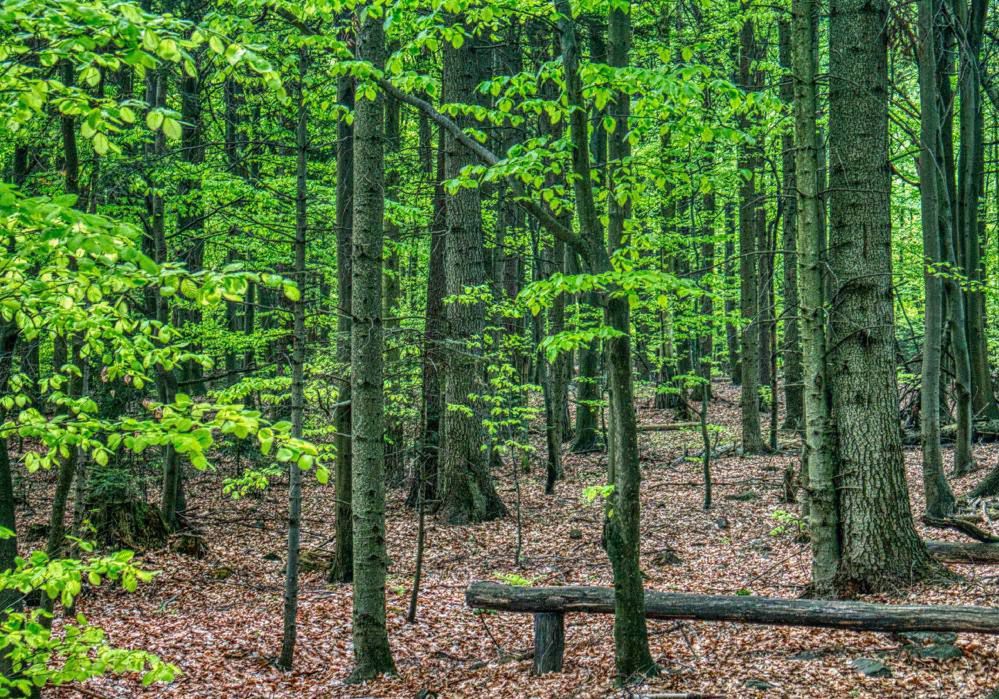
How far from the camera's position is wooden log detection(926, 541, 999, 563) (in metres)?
6.76

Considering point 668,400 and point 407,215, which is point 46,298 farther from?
point 668,400

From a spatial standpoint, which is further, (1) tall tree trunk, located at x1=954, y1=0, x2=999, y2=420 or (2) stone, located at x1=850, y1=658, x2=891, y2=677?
(1) tall tree trunk, located at x1=954, y1=0, x2=999, y2=420

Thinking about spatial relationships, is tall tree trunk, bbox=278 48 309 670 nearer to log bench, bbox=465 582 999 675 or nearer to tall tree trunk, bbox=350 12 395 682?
tall tree trunk, bbox=350 12 395 682

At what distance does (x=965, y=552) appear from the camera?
6828 mm

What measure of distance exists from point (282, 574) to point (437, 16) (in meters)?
A: 7.83

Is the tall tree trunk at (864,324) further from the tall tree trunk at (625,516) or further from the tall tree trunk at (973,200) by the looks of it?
the tall tree trunk at (973,200)

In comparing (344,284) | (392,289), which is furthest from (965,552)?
(392,289)

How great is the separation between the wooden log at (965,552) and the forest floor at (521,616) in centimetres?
16

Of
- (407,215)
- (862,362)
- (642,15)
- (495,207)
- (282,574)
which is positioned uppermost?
(642,15)

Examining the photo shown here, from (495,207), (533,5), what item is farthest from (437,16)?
(495,207)

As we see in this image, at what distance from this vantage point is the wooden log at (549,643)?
20.5 ft

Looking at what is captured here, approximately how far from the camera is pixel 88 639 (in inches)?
→ 147

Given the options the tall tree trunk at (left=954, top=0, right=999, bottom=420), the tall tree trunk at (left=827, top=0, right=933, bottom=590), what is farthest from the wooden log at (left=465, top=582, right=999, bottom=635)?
the tall tree trunk at (left=954, top=0, right=999, bottom=420)

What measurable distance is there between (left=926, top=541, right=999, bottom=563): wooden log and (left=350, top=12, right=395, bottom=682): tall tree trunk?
5100mm
